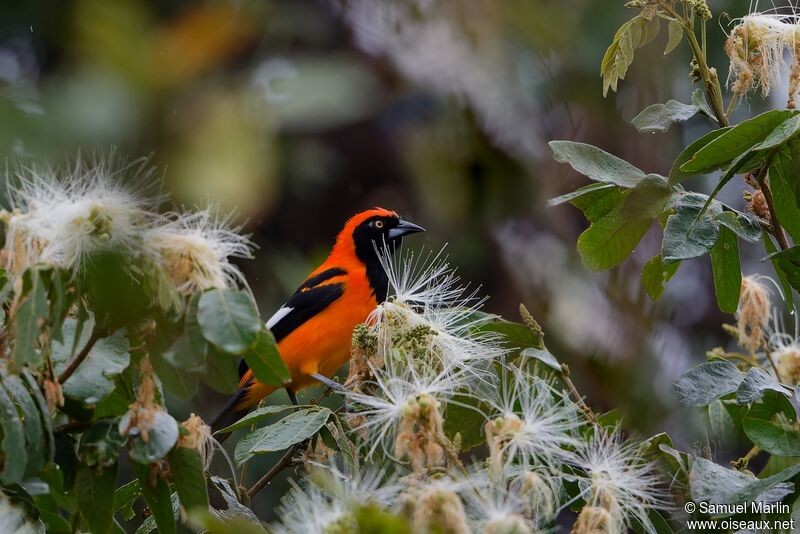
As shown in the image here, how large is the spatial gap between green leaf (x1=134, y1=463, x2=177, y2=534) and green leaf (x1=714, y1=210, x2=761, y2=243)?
3.90 ft

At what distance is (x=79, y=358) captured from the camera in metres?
1.90

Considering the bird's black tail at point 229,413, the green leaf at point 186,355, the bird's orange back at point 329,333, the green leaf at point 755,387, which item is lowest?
the bird's black tail at point 229,413

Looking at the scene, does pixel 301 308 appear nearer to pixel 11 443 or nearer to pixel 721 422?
pixel 721 422

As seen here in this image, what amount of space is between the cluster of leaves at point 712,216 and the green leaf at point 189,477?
0.91m

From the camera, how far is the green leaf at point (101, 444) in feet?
6.16

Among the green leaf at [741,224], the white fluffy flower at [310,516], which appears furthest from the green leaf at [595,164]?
the white fluffy flower at [310,516]

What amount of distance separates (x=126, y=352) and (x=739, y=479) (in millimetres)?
1164

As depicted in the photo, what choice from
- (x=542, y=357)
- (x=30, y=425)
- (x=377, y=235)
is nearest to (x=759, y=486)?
(x=542, y=357)

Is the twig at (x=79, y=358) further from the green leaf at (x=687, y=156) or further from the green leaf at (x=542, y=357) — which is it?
the green leaf at (x=687, y=156)

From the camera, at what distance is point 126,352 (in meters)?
1.93

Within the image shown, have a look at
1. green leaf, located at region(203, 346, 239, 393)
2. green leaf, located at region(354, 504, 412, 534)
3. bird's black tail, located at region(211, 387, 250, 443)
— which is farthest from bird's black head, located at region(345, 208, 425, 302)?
green leaf, located at region(354, 504, 412, 534)

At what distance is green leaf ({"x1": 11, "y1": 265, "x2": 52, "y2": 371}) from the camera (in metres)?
1.68

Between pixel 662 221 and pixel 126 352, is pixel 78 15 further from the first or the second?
pixel 662 221

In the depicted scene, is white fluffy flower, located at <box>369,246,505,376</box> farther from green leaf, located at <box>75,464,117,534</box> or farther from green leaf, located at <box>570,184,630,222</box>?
green leaf, located at <box>75,464,117,534</box>
